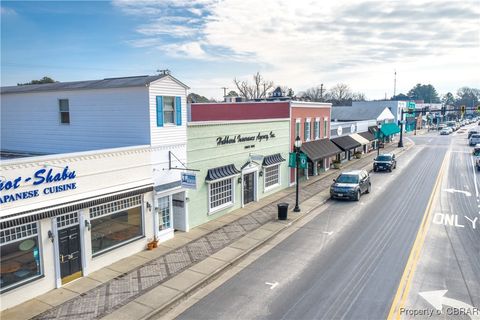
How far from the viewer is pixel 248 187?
24641 mm

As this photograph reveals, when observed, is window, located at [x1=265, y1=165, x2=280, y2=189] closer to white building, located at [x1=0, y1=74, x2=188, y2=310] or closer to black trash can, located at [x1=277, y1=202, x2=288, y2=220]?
black trash can, located at [x1=277, y1=202, x2=288, y2=220]

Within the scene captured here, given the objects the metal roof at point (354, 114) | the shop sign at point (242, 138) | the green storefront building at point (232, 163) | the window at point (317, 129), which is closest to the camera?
the green storefront building at point (232, 163)

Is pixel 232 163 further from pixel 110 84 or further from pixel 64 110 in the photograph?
pixel 64 110

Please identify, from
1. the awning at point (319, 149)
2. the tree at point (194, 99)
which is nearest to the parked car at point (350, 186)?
the awning at point (319, 149)

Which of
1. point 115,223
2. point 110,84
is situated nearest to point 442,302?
point 115,223

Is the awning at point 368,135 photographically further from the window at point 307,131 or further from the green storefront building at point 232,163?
the green storefront building at point 232,163

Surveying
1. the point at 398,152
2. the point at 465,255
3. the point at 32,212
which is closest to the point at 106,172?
the point at 32,212

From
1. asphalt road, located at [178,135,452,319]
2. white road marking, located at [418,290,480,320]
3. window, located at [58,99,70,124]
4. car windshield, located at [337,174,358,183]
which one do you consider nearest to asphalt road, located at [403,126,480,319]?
white road marking, located at [418,290,480,320]

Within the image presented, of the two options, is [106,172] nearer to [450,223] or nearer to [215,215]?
[215,215]

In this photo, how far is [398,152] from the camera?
55.0 m

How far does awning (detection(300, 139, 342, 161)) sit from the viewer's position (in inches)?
1258

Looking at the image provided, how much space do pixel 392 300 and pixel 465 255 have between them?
6.19 metres

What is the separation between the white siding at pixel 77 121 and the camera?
1633 cm

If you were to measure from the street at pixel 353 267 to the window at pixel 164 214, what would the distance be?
4.94m
